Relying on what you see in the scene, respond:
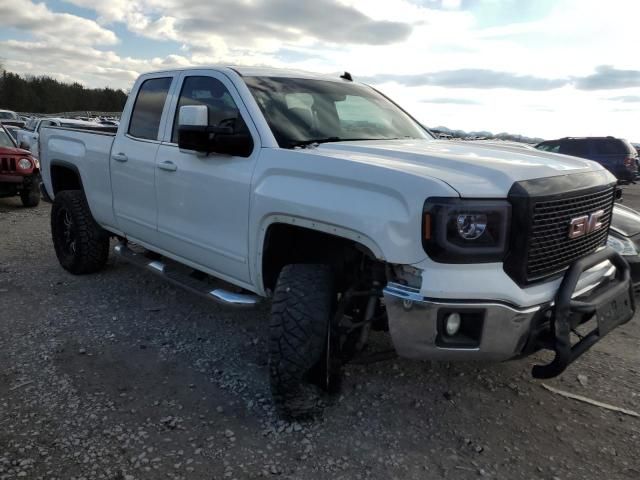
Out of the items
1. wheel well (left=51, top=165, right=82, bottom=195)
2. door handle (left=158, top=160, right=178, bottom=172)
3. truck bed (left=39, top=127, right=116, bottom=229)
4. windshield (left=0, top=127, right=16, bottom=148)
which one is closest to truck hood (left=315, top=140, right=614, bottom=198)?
door handle (left=158, top=160, right=178, bottom=172)

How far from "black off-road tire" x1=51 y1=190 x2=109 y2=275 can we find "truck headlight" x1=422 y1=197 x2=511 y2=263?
13.1 feet

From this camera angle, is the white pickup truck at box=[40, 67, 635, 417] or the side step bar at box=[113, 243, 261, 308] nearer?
the white pickup truck at box=[40, 67, 635, 417]

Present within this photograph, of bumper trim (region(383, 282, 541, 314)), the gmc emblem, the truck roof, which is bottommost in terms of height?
bumper trim (region(383, 282, 541, 314))

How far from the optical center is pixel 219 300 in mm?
3480

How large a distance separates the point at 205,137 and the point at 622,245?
3567 mm

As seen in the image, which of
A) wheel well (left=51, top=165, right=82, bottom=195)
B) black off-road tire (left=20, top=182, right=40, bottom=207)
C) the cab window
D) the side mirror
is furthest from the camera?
black off-road tire (left=20, top=182, right=40, bottom=207)

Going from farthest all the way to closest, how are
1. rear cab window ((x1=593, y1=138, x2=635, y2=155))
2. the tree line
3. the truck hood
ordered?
1. the tree line
2. rear cab window ((x1=593, y1=138, x2=635, y2=155))
3. the truck hood

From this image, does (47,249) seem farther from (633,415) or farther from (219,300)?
(633,415)

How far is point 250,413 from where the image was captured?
3154mm

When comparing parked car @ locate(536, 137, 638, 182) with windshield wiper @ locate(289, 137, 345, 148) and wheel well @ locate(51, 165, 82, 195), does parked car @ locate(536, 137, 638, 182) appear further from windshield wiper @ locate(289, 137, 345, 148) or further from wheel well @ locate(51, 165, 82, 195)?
windshield wiper @ locate(289, 137, 345, 148)

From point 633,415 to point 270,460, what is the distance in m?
2.15

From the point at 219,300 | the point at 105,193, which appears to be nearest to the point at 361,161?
the point at 219,300

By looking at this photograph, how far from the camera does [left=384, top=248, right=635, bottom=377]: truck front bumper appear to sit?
8.27 ft

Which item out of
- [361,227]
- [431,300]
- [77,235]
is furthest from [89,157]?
[431,300]
